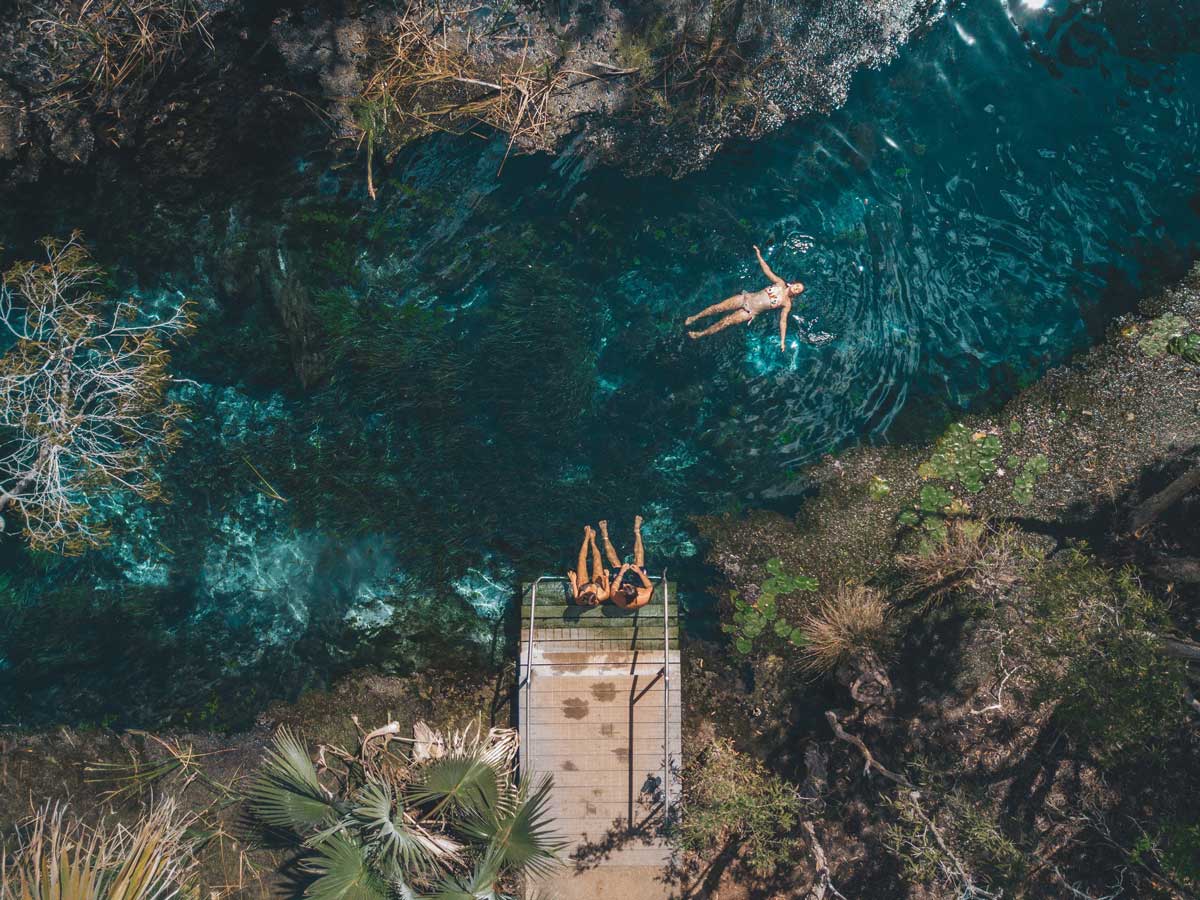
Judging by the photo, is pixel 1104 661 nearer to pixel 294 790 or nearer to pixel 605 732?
pixel 605 732

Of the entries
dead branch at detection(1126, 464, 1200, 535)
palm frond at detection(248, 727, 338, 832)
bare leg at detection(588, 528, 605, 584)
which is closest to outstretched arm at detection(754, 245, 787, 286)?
bare leg at detection(588, 528, 605, 584)

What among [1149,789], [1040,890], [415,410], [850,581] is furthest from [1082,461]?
[415,410]

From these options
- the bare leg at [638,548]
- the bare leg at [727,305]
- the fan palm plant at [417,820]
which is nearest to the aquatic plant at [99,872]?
the fan palm plant at [417,820]

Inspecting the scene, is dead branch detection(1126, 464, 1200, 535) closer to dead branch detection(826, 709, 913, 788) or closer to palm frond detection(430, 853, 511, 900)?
dead branch detection(826, 709, 913, 788)

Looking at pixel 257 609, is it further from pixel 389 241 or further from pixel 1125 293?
pixel 1125 293

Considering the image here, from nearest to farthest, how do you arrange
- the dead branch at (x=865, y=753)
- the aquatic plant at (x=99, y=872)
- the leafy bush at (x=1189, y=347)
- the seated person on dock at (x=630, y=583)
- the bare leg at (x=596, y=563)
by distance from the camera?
1. the aquatic plant at (x=99, y=872)
2. the dead branch at (x=865, y=753)
3. the leafy bush at (x=1189, y=347)
4. the seated person on dock at (x=630, y=583)
5. the bare leg at (x=596, y=563)

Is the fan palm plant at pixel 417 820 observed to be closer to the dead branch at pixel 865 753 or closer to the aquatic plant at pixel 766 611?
the aquatic plant at pixel 766 611
